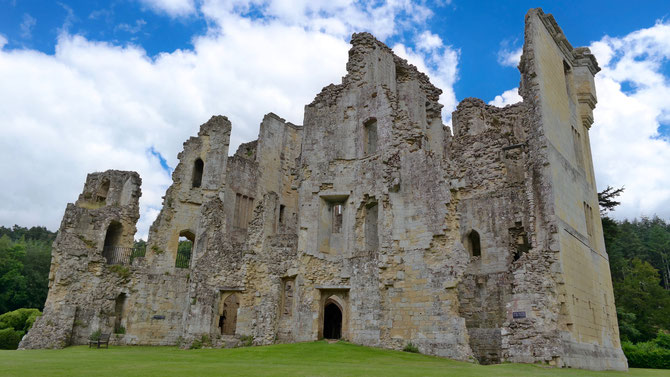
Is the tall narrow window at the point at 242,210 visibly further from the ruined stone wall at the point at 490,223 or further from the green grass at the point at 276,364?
the green grass at the point at 276,364

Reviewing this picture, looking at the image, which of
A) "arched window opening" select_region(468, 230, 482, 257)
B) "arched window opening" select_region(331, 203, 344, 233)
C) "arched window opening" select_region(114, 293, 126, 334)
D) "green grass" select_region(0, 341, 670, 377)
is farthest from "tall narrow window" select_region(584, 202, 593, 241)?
"arched window opening" select_region(114, 293, 126, 334)

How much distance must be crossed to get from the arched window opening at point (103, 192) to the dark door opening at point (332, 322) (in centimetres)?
1474

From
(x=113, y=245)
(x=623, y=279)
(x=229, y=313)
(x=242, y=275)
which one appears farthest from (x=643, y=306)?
(x=113, y=245)

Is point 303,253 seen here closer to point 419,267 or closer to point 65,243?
point 419,267

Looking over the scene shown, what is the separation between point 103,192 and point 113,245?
4.02 metres

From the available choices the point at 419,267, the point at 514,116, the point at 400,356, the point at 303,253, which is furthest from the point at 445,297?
the point at 514,116

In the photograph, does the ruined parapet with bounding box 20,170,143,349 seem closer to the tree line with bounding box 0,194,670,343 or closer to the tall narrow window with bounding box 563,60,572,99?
the tree line with bounding box 0,194,670,343

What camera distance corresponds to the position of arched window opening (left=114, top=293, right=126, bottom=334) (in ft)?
73.9

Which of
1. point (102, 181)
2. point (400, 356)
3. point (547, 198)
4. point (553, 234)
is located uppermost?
point (102, 181)

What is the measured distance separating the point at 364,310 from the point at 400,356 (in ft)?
10.6

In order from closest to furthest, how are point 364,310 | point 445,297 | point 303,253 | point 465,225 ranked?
point 445,297
point 364,310
point 303,253
point 465,225

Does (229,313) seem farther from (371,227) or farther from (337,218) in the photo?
(371,227)

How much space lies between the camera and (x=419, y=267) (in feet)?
57.0

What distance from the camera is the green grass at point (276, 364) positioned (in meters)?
9.52
